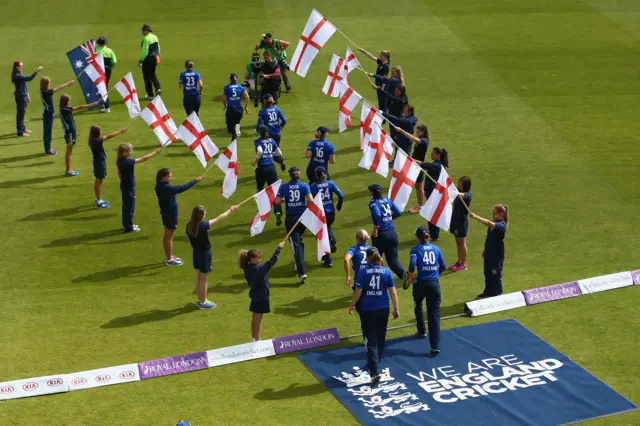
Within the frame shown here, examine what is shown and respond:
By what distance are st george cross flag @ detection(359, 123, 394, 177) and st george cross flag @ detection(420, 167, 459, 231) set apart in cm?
282

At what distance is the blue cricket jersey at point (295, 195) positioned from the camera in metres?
19.0

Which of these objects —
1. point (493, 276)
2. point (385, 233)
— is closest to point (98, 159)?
point (385, 233)

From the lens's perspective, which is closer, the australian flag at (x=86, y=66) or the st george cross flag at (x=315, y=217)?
the st george cross flag at (x=315, y=217)

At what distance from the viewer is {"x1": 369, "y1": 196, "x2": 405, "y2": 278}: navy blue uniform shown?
1825cm

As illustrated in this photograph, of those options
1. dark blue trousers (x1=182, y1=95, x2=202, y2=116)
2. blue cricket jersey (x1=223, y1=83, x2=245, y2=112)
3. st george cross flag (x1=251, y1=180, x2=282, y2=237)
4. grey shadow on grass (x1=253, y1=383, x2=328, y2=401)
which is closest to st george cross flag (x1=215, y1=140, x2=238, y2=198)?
st george cross flag (x1=251, y1=180, x2=282, y2=237)

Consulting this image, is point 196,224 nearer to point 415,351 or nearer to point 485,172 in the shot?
point 415,351

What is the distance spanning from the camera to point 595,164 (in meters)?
25.3

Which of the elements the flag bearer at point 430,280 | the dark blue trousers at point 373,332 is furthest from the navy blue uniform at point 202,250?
the flag bearer at point 430,280

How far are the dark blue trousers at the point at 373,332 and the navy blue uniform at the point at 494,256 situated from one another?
10.8 feet

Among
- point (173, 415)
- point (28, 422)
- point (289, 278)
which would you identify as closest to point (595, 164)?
point (289, 278)

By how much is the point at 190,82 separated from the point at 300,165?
14.7ft

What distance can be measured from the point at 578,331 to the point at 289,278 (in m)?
5.98

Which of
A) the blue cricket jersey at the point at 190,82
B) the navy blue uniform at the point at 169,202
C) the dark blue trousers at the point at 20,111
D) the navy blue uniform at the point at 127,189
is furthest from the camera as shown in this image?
the dark blue trousers at the point at 20,111

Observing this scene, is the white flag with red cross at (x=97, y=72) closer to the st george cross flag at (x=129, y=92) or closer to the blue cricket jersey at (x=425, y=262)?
the st george cross flag at (x=129, y=92)
